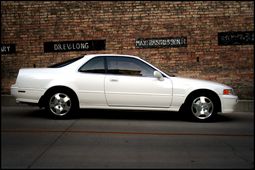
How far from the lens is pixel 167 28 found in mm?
11430

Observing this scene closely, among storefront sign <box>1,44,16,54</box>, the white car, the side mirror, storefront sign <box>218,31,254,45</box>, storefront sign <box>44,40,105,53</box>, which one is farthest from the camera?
storefront sign <box>1,44,16,54</box>

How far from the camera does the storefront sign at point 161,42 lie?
11438 millimetres

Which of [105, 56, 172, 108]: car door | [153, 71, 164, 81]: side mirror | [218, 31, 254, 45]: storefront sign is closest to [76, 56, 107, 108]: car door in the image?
[105, 56, 172, 108]: car door

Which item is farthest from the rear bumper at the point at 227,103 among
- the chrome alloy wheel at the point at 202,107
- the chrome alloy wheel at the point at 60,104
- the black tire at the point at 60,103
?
the chrome alloy wheel at the point at 60,104

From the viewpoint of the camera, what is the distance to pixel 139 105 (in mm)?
7660

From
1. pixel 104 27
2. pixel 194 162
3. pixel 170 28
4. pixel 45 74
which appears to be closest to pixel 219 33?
pixel 170 28

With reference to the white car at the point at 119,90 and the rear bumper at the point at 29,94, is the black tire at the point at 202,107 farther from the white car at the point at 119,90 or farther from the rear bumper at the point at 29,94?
the rear bumper at the point at 29,94

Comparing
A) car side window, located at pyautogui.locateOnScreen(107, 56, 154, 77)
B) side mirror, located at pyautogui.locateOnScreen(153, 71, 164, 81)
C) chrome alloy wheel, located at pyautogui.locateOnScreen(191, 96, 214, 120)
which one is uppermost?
car side window, located at pyautogui.locateOnScreen(107, 56, 154, 77)

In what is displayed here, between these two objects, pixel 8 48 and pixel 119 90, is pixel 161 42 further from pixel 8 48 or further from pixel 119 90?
pixel 8 48

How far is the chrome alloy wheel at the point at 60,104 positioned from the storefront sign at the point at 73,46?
4.21 metres

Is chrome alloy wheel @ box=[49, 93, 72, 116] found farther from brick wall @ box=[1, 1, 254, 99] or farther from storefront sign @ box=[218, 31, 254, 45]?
storefront sign @ box=[218, 31, 254, 45]

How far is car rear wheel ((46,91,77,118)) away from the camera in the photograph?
774cm

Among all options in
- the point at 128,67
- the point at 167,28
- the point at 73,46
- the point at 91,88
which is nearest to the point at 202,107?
the point at 128,67

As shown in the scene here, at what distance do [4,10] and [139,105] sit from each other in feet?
23.0
